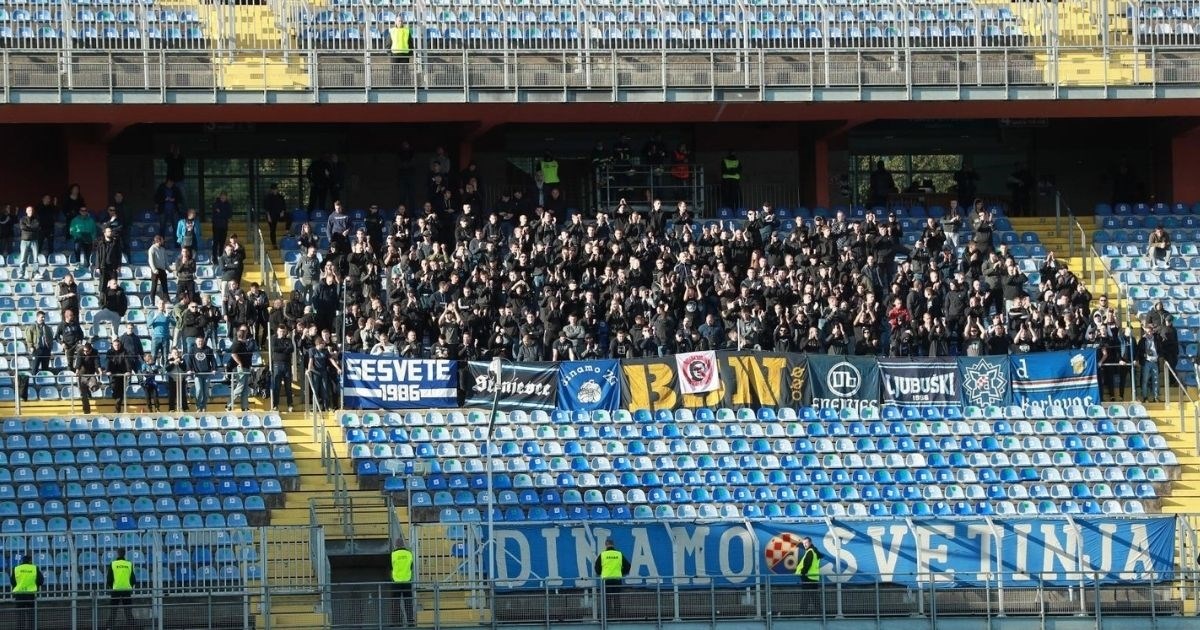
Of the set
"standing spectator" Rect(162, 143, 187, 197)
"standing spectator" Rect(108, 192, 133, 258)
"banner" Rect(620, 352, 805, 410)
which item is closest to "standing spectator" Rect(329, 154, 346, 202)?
"standing spectator" Rect(162, 143, 187, 197)

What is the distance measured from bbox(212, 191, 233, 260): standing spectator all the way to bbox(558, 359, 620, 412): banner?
718cm

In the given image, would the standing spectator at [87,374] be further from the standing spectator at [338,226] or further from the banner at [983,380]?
the banner at [983,380]

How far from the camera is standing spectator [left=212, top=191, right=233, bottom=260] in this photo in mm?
39531

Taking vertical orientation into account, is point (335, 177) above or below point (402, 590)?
above

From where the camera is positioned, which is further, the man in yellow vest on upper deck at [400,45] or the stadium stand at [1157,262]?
the man in yellow vest on upper deck at [400,45]

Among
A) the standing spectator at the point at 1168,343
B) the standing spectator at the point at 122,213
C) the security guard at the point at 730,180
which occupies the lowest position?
the standing spectator at the point at 1168,343

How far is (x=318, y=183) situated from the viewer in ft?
138

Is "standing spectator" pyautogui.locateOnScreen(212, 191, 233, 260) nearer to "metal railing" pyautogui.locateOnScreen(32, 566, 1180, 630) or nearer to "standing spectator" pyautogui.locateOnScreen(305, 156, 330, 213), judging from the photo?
"standing spectator" pyautogui.locateOnScreen(305, 156, 330, 213)

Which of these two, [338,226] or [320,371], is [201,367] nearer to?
[320,371]

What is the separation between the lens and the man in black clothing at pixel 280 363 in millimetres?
35312

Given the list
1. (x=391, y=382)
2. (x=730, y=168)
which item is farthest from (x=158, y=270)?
(x=730, y=168)

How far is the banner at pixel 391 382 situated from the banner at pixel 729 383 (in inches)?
112

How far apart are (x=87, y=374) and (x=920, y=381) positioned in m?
12.4

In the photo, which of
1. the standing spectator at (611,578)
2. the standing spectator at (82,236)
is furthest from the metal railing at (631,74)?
the standing spectator at (611,578)
